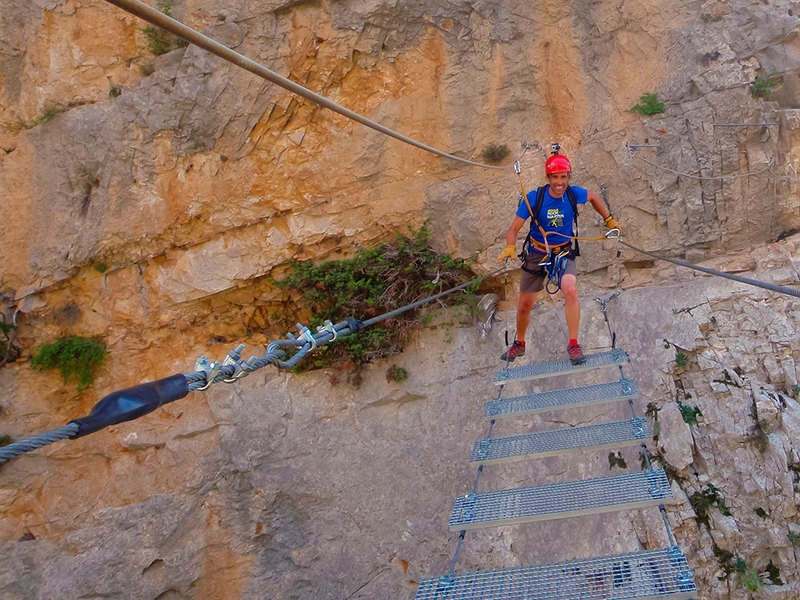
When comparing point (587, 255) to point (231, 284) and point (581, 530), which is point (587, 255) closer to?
point (581, 530)

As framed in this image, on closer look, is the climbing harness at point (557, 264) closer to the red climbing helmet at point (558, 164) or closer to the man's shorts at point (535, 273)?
the man's shorts at point (535, 273)

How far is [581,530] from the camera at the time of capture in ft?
16.8

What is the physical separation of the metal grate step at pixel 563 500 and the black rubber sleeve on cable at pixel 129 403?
5.99 feet

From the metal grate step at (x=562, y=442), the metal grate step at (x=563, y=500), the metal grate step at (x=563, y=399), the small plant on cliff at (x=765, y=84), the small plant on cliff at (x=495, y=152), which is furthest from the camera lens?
the small plant on cliff at (x=495, y=152)

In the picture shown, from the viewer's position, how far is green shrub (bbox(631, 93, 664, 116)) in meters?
6.50

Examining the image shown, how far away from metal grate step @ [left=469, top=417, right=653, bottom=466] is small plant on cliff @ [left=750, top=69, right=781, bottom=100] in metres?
4.02

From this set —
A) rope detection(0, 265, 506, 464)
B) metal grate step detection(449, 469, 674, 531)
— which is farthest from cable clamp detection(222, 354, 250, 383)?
metal grate step detection(449, 469, 674, 531)

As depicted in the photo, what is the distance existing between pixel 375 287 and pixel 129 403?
4.98 m

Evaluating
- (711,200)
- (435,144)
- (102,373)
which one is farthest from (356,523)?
(711,200)

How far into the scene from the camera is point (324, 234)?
7.29 metres

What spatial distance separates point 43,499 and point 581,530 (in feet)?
19.6

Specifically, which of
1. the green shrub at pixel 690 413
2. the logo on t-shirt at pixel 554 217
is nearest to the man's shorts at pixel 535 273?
the logo on t-shirt at pixel 554 217

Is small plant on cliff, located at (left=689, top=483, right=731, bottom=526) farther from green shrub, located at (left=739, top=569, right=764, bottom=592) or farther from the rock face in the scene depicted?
the rock face

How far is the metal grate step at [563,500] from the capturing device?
10.5 feet
